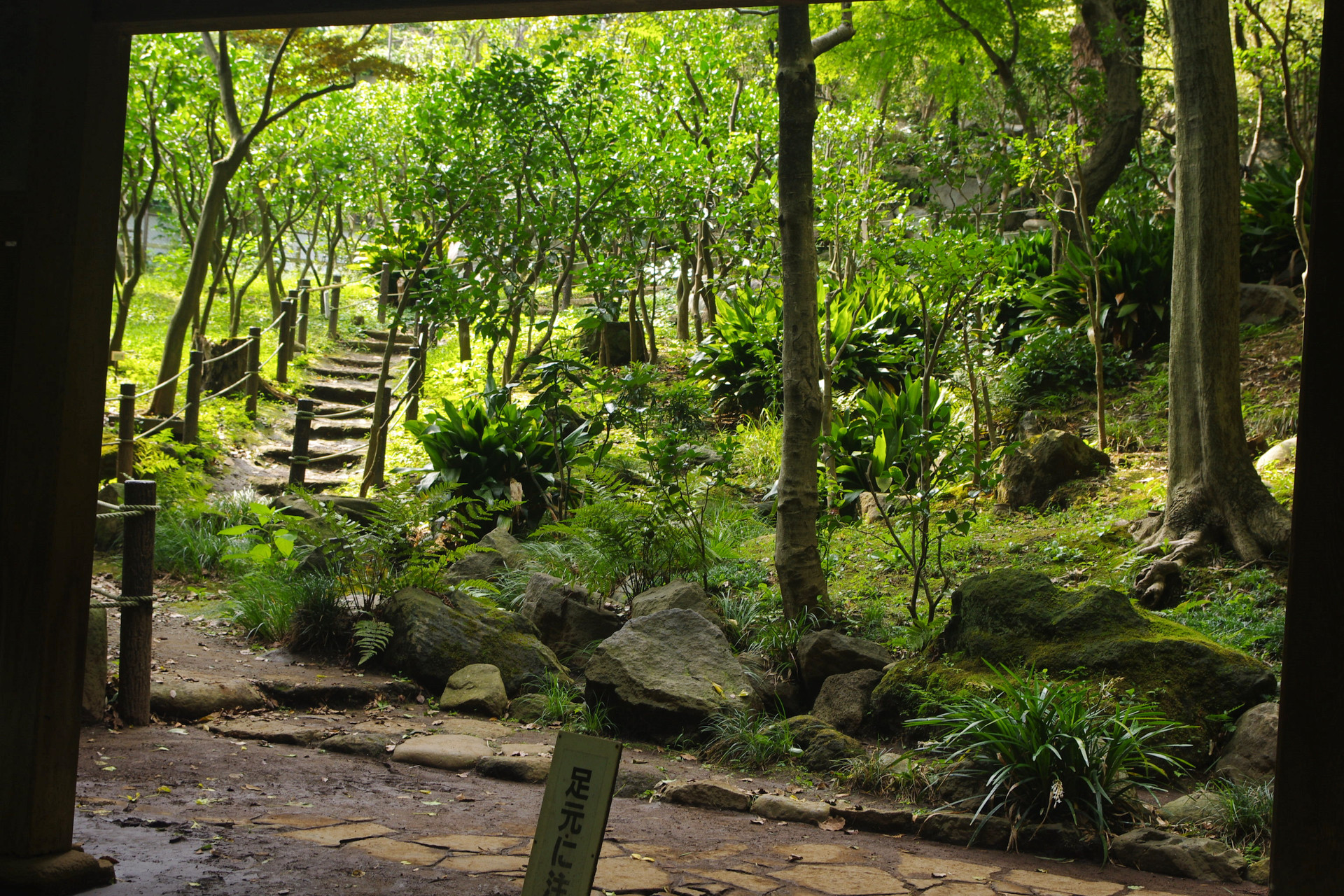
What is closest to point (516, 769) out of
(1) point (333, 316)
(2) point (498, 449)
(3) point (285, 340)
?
(2) point (498, 449)

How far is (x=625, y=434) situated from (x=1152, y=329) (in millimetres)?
5692

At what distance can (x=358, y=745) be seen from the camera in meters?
4.13

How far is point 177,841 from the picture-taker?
284cm

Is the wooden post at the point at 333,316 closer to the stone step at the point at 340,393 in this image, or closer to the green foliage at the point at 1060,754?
the stone step at the point at 340,393

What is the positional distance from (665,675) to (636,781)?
0.77 meters

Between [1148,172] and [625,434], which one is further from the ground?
[1148,172]

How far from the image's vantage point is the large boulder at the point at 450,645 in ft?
16.6

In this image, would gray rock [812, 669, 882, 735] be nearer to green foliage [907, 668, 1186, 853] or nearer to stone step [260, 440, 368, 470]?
green foliage [907, 668, 1186, 853]

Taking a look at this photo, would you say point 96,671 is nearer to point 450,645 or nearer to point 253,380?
point 450,645

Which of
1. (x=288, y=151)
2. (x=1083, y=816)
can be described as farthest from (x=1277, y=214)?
(x=288, y=151)

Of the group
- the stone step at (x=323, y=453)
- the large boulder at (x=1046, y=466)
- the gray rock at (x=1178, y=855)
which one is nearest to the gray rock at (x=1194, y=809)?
the gray rock at (x=1178, y=855)

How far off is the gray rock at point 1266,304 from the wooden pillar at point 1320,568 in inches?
342

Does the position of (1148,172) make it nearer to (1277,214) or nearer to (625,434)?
(1277,214)

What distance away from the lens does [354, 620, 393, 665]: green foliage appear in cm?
505
